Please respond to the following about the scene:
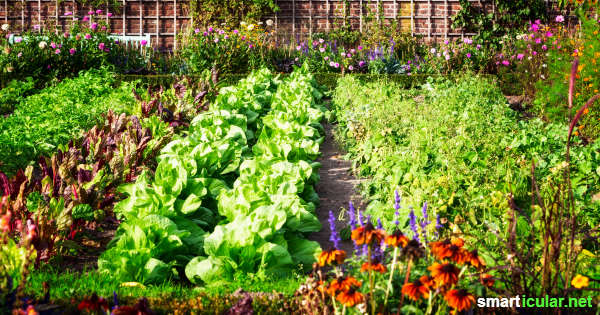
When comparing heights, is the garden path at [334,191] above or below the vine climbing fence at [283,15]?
below

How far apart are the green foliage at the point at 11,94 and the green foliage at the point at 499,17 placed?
10271 millimetres

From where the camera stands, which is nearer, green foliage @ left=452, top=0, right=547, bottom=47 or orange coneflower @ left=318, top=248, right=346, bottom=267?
orange coneflower @ left=318, top=248, right=346, bottom=267

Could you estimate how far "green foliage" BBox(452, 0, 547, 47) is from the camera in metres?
15.1

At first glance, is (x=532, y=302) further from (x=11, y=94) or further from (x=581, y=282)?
(x=11, y=94)

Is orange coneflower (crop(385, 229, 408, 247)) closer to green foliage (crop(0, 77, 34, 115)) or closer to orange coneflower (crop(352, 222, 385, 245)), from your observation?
orange coneflower (crop(352, 222, 385, 245))

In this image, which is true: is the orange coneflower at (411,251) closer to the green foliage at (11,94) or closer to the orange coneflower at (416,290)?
the orange coneflower at (416,290)

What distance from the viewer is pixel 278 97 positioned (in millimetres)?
7367

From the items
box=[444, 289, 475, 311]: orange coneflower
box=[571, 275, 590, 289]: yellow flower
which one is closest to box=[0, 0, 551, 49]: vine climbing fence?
box=[571, 275, 590, 289]: yellow flower

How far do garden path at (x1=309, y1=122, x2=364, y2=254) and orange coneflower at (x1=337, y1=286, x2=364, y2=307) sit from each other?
184cm

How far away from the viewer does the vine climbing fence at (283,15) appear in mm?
15391

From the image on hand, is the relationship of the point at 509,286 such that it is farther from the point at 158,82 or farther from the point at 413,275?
the point at 158,82

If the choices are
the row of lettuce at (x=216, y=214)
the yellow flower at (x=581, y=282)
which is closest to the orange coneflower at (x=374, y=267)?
the yellow flower at (x=581, y=282)

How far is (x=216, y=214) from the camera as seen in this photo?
4.07 m

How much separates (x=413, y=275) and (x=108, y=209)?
103 inches
